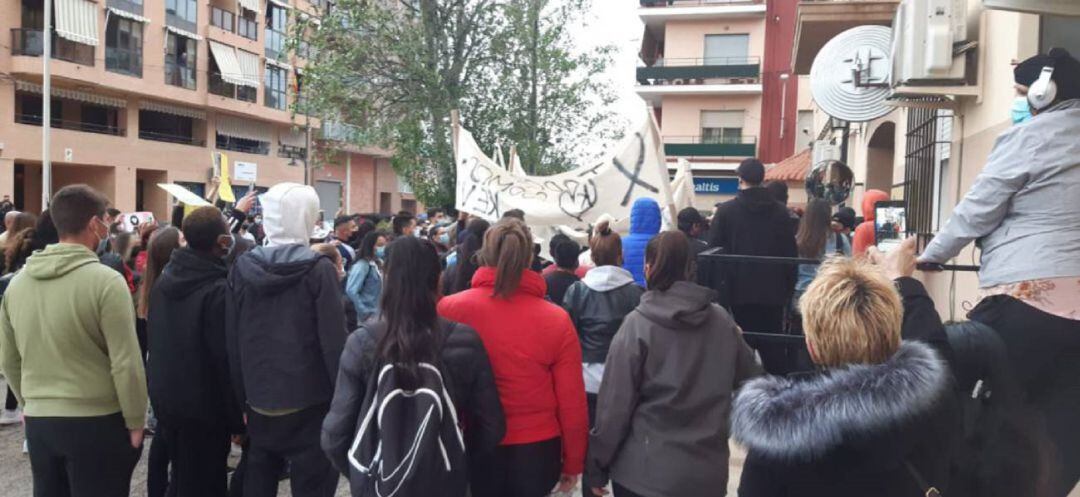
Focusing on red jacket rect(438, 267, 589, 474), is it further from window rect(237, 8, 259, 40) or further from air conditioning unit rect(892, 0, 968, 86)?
window rect(237, 8, 259, 40)

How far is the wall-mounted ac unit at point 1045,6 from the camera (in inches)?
155

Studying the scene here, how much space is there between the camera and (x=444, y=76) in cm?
1672

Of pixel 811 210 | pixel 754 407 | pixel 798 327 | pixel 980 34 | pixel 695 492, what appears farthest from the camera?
pixel 980 34

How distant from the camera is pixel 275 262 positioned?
3.93m

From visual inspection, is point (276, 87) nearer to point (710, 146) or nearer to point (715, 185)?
point (710, 146)

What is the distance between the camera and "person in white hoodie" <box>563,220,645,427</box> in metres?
4.71

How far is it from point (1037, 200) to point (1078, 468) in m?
0.97

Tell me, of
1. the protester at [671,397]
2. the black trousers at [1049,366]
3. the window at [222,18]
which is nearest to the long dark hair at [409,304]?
the protester at [671,397]

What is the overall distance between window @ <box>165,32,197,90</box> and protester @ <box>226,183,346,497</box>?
114ft

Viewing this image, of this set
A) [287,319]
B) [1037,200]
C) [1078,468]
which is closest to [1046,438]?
[1078,468]

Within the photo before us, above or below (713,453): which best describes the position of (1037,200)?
above

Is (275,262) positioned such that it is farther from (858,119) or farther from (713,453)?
(858,119)

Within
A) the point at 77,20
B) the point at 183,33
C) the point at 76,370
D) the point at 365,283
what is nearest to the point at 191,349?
the point at 76,370

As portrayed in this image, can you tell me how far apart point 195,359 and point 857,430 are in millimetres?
3319
